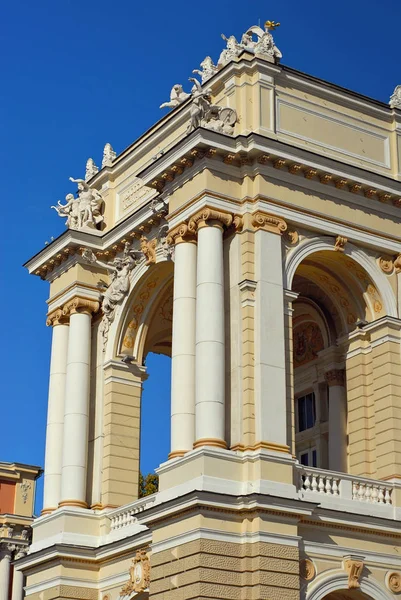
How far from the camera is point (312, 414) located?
3444cm

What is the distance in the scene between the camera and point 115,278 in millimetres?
31953

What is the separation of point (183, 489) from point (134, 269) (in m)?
8.10

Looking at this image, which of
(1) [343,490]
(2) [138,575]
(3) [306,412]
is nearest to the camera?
(1) [343,490]

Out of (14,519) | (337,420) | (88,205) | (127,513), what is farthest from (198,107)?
(14,519)

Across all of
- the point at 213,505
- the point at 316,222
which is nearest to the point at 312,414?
the point at 316,222

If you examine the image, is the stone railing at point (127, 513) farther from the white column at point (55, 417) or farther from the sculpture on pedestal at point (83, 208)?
the sculpture on pedestal at point (83, 208)

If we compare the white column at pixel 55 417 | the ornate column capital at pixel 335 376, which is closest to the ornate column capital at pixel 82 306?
the white column at pixel 55 417

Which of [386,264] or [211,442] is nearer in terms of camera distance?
[211,442]

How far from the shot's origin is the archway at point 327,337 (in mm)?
29125

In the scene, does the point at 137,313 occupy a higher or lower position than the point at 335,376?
higher

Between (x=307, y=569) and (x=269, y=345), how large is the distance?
4743 mm

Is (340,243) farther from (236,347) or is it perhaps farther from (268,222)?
(236,347)

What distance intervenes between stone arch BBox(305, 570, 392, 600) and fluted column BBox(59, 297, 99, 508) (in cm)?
717

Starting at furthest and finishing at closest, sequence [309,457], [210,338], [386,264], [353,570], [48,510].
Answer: [309,457] → [48,510] → [386,264] → [210,338] → [353,570]
